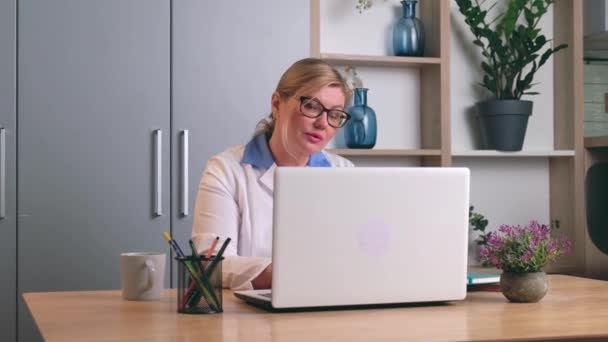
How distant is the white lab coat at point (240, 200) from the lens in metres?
2.34

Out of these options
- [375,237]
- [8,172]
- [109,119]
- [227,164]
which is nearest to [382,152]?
[109,119]

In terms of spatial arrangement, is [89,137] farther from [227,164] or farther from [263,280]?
[263,280]

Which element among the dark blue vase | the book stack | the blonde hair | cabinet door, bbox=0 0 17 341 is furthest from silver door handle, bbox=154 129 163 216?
the book stack

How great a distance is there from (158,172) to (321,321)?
190cm

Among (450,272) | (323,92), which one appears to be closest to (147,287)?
(450,272)

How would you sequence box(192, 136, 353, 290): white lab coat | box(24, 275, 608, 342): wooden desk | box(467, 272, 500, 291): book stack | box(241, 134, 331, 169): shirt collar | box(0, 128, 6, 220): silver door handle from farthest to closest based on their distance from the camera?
1. box(0, 128, 6, 220): silver door handle
2. box(241, 134, 331, 169): shirt collar
3. box(192, 136, 353, 290): white lab coat
4. box(467, 272, 500, 291): book stack
5. box(24, 275, 608, 342): wooden desk

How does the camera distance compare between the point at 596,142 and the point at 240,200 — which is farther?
the point at 596,142

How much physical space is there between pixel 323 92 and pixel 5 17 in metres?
1.44

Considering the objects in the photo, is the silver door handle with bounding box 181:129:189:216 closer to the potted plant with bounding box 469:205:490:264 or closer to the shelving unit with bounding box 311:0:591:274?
the shelving unit with bounding box 311:0:591:274

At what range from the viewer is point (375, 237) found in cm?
164

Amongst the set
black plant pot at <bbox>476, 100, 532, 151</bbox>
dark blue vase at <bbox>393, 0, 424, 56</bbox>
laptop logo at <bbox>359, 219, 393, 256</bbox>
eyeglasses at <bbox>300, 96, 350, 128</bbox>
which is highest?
dark blue vase at <bbox>393, 0, 424, 56</bbox>

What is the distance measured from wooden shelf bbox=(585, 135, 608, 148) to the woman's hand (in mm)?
2427

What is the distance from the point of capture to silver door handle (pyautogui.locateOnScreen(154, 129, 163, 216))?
3.33 metres

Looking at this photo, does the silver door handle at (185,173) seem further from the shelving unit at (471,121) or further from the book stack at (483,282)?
the book stack at (483,282)
